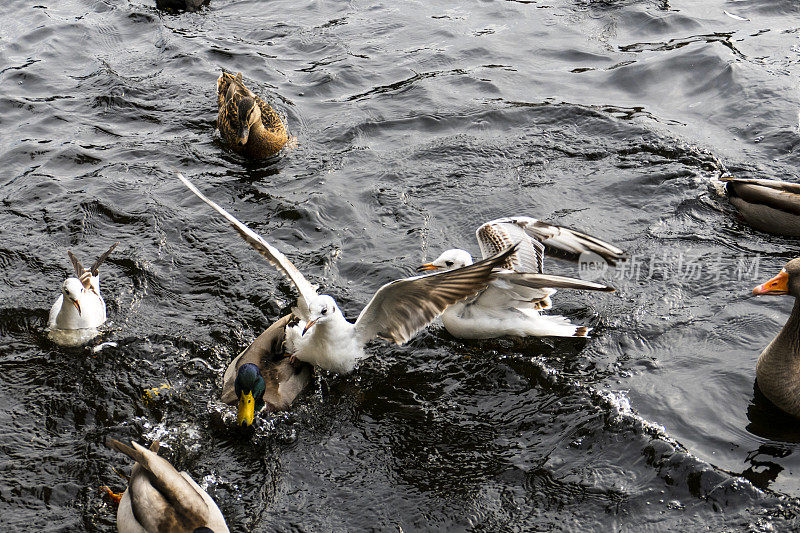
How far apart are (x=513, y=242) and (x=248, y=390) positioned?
9.07ft

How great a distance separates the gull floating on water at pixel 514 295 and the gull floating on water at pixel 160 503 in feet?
9.50

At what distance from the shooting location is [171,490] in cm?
472

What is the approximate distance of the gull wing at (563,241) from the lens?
6910 millimetres

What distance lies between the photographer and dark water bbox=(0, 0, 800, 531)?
5.47 meters

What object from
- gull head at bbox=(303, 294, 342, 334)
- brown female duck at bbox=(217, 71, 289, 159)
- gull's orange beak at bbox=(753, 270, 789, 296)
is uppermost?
brown female duck at bbox=(217, 71, 289, 159)

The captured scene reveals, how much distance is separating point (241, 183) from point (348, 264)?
7.40ft

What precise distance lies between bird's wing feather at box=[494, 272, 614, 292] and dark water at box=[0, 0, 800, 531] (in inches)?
34.7

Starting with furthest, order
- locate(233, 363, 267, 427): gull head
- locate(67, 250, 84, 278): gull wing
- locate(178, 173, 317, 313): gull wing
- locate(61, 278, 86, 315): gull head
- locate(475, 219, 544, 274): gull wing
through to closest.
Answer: locate(67, 250, 84, 278): gull wing → locate(475, 219, 544, 274): gull wing → locate(61, 278, 86, 315): gull head → locate(178, 173, 317, 313): gull wing → locate(233, 363, 267, 427): gull head

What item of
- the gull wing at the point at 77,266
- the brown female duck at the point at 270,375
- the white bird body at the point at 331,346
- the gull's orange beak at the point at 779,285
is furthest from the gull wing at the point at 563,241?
the gull wing at the point at 77,266

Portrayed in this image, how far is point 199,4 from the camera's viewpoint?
1355 centimetres

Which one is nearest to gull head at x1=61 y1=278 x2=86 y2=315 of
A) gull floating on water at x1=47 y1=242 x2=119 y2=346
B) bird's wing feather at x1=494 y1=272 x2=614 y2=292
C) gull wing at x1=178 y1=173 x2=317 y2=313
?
gull floating on water at x1=47 y1=242 x2=119 y2=346

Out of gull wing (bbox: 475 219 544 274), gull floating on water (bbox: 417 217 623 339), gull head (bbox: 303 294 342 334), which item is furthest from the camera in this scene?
gull wing (bbox: 475 219 544 274)

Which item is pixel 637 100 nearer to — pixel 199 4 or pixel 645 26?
pixel 645 26

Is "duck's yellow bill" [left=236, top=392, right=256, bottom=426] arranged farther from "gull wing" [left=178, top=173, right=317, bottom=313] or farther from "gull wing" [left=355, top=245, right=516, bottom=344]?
"gull wing" [left=355, top=245, right=516, bottom=344]
